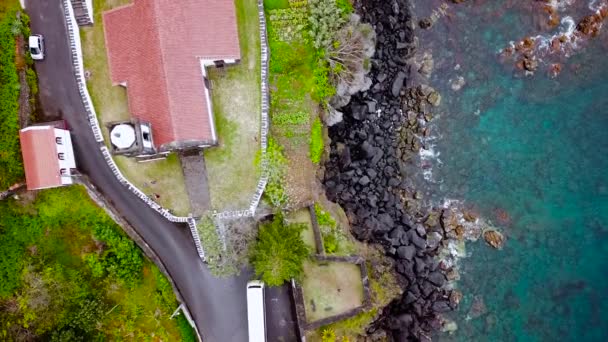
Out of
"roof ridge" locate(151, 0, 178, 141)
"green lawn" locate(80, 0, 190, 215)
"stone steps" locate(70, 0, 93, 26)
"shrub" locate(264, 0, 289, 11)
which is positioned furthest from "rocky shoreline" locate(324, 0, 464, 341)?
"stone steps" locate(70, 0, 93, 26)

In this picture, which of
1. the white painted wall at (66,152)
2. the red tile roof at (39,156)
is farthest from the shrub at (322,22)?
the red tile roof at (39,156)

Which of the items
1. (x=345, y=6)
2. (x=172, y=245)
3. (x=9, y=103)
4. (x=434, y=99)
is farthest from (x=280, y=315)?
(x=9, y=103)

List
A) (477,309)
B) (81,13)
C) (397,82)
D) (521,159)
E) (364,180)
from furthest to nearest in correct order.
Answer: (521,159)
(477,309)
(397,82)
(364,180)
(81,13)

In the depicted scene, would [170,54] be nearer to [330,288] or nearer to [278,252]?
[278,252]

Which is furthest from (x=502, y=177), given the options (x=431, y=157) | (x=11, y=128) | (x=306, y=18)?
(x=11, y=128)

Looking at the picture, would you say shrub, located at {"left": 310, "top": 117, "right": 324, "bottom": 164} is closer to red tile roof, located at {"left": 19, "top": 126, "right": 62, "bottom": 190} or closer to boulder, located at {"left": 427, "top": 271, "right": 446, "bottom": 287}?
boulder, located at {"left": 427, "top": 271, "right": 446, "bottom": 287}

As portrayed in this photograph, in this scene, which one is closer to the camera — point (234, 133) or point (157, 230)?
point (234, 133)
